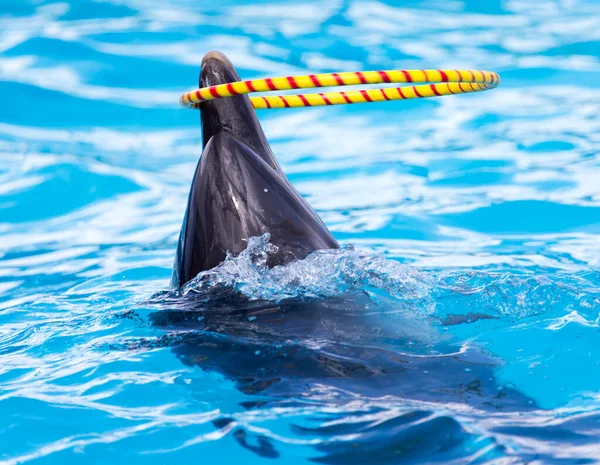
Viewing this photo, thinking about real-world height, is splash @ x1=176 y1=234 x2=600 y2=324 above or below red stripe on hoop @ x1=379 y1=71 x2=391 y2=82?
below

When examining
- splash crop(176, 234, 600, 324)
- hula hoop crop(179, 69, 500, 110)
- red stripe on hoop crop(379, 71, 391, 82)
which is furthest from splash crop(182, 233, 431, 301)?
red stripe on hoop crop(379, 71, 391, 82)

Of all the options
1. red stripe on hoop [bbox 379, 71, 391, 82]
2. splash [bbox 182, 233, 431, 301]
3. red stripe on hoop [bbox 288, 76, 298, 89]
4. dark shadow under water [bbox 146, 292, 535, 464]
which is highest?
red stripe on hoop [bbox 288, 76, 298, 89]

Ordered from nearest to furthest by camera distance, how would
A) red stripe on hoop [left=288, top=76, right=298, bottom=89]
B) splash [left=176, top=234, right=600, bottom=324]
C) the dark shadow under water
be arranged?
1. the dark shadow under water
2. red stripe on hoop [left=288, top=76, right=298, bottom=89]
3. splash [left=176, top=234, right=600, bottom=324]

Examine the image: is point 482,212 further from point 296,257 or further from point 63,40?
point 63,40

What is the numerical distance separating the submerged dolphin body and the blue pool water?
4.0 inches

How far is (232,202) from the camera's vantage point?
3.75 meters

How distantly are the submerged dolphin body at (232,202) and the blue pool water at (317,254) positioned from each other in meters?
0.10

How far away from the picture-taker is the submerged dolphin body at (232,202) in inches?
147

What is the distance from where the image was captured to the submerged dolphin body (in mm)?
3744

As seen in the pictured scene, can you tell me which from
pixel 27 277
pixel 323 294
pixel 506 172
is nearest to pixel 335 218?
pixel 506 172

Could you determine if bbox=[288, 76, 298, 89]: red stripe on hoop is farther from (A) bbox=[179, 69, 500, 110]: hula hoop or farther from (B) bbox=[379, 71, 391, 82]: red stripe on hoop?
(B) bbox=[379, 71, 391, 82]: red stripe on hoop

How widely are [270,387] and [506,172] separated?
19.6ft

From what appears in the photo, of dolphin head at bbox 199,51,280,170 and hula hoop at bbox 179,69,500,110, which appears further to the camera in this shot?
dolphin head at bbox 199,51,280,170

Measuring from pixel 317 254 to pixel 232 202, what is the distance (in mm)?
425
